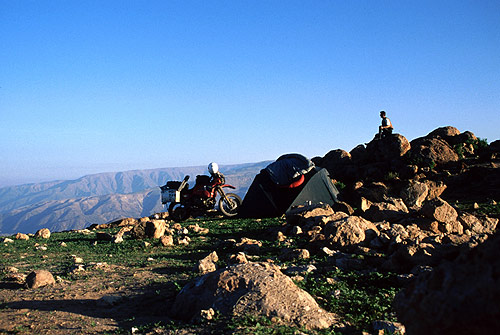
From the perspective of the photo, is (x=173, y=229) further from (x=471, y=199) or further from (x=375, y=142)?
(x=375, y=142)

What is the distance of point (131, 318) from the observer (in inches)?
203

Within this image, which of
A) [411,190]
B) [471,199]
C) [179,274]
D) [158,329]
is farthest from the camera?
[471,199]

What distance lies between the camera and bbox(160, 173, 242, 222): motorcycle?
16.3 m

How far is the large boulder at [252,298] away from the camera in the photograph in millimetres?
4750

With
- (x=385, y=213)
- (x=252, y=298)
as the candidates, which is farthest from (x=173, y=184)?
(x=252, y=298)

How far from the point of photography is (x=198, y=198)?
16.3 metres

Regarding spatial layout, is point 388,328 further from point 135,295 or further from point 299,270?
point 135,295

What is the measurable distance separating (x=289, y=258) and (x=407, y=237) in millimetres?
2682

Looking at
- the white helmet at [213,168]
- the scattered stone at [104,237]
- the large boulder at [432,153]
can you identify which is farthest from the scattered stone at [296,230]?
the large boulder at [432,153]

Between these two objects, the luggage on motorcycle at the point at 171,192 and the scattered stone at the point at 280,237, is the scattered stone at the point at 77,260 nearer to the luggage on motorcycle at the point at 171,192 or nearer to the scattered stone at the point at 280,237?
the scattered stone at the point at 280,237

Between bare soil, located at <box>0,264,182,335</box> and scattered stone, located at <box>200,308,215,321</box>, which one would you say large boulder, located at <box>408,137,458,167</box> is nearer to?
bare soil, located at <box>0,264,182,335</box>

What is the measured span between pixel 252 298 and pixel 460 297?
114 inches

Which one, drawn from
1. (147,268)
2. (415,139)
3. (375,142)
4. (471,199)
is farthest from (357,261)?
(415,139)

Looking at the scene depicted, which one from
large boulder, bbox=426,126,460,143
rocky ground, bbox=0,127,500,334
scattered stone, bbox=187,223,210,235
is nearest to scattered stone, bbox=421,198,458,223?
rocky ground, bbox=0,127,500,334
